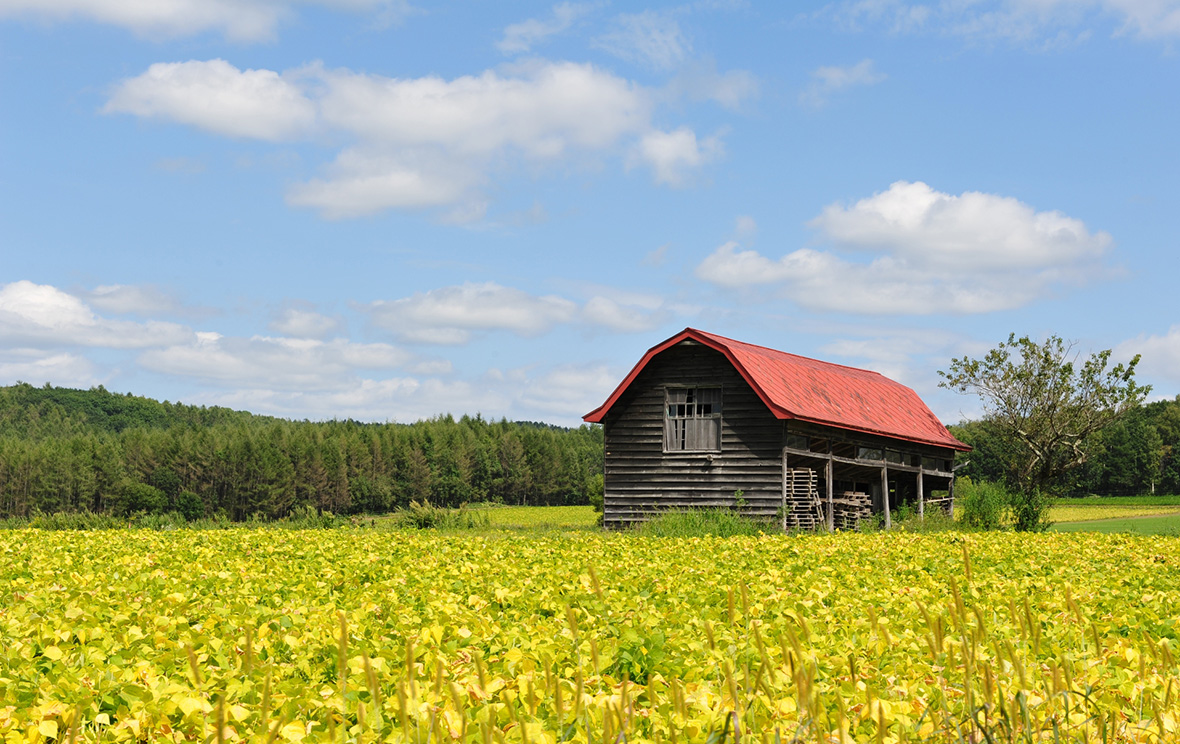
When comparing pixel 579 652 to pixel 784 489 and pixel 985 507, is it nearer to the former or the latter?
pixel 784 489

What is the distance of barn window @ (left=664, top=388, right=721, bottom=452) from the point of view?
26938 millimetres

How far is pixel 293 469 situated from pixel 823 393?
2889 inches

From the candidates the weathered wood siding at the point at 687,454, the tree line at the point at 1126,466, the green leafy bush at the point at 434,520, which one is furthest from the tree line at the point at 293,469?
the weathered wood siding at the point at 687,454

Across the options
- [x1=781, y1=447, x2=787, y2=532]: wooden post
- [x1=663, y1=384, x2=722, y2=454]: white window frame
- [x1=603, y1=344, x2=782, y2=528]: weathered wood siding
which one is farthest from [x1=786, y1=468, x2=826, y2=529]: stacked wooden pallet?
[x1=663, y1=384, x2=722, y2=454]: white window frame

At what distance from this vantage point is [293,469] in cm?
9344

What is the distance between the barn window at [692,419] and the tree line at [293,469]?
5412 cm

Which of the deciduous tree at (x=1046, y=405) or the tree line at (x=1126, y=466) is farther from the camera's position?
the tree line at (x=1126, y=466)

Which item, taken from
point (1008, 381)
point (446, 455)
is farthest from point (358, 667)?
point (446, 455)

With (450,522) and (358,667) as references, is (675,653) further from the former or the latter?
(450,522)

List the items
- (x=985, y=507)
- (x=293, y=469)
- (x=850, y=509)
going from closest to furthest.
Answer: (x=985, y=507) < (x=850, y=509) < (x=293, y=469)

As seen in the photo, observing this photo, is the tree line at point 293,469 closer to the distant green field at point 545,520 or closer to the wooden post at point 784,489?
the distant green field at point 545,520

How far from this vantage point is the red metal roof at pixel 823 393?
85.7ft

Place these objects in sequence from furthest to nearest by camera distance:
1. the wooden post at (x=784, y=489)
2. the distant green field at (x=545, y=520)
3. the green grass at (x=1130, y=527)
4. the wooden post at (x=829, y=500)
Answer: the green grass at (x=1130, y=527) < the distant green field at (x=545, y=520) < the wooden post at (x=829, y=500) < the wooden post at (x=784, y=489)

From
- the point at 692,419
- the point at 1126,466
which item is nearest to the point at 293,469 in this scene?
the point at 692,419
